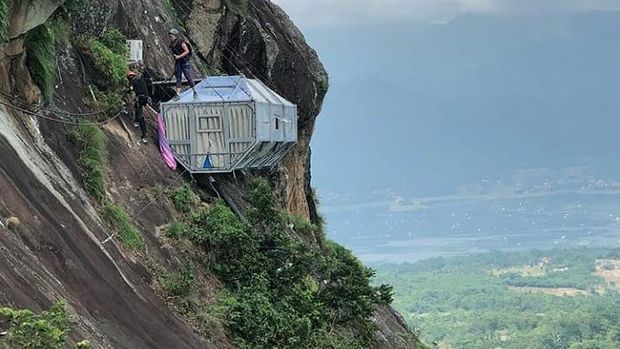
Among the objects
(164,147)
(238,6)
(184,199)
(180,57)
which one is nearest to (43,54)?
(184,199)

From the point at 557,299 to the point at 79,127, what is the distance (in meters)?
133

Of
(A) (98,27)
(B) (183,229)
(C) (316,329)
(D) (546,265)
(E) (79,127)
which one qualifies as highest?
(A) (98,27)

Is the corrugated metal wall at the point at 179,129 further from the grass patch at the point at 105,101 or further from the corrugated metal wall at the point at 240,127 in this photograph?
the grass patch at the point at 105,101

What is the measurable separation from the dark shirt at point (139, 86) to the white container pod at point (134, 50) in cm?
214

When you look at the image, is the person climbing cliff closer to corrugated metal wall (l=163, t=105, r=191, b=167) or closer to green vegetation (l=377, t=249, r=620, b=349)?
corrugated metal wall (l=163, t=105, r=191, b=167)

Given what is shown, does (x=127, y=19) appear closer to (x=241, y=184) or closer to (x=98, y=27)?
(x=98, y=27)

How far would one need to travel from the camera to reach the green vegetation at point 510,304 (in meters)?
100

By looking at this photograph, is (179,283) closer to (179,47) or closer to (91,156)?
(91,156)

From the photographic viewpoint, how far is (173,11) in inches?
941

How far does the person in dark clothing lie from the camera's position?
17344 millimetres

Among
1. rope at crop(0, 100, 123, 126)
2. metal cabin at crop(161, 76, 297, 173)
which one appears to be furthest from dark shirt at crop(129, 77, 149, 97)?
metal cabin at crop(161, 76, 297, 173)

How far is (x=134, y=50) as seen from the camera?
1961 centimetres

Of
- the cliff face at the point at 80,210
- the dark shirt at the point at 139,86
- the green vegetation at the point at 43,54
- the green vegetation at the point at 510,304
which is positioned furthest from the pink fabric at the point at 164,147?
the green vegetation at the point at 510,304

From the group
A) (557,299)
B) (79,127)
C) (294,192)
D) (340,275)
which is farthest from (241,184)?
(557,299)
